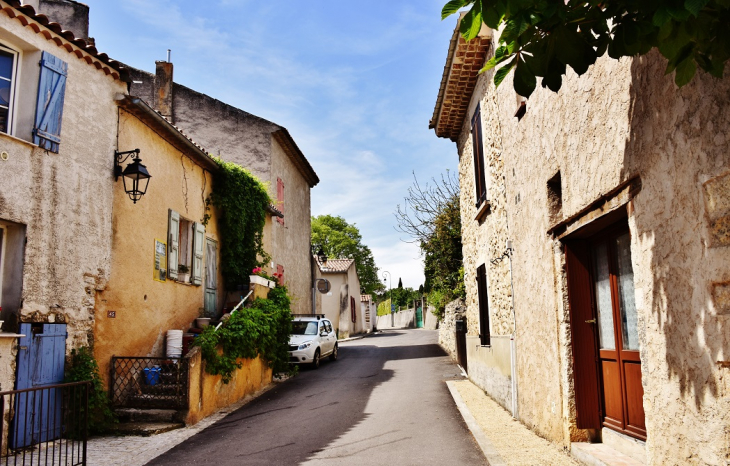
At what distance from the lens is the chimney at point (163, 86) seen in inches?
750

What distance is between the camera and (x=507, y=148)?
848 cm

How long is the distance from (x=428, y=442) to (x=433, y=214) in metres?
13.7

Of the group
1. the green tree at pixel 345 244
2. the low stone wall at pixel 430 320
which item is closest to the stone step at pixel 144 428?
the low stone wall at pixel 430 320

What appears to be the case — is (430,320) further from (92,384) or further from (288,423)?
(92,384)

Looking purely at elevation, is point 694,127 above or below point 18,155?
below

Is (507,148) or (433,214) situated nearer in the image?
(507,148)

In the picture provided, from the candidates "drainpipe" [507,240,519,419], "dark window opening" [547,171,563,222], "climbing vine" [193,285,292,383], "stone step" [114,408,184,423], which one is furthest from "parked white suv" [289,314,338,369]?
"dark window opening" [547,171,563,222]

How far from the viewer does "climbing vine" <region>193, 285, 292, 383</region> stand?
9695 mm

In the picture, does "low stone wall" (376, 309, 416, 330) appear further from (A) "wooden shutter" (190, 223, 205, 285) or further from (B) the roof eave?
(B) the roof eave

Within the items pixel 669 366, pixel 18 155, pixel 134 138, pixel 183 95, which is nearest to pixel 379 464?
pixel 669 366

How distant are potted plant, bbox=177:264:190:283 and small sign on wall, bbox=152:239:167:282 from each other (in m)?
0.61

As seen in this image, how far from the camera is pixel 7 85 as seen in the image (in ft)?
24.4

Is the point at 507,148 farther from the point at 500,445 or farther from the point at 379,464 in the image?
the point at 379,464

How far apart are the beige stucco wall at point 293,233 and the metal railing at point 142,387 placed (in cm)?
851
